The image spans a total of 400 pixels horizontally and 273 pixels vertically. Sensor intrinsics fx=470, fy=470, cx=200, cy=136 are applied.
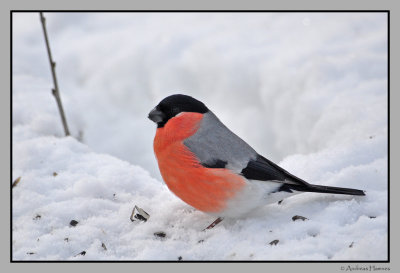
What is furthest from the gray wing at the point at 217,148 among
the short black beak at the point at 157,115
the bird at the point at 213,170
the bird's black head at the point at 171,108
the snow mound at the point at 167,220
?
the snow mound at the point at 167,220

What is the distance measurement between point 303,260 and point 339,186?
0.98 meters

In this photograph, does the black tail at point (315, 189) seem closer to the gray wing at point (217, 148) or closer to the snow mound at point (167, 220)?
the snow mound at point (167, 220)

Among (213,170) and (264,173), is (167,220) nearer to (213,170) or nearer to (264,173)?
(213,170)

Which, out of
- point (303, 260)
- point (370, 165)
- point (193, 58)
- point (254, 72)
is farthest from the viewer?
point (193, 58)

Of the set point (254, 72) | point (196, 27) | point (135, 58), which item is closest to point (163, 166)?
point (254, 72)

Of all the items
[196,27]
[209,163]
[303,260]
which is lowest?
[303,260]

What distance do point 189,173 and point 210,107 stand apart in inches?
113

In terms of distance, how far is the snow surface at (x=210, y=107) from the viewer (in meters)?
2.93

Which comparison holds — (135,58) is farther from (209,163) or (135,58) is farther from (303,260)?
(303,260)

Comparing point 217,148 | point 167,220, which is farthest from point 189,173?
point 167,220

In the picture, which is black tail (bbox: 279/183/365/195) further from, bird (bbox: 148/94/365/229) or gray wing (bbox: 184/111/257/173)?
gray wing (bbox: 184/111/257/173)

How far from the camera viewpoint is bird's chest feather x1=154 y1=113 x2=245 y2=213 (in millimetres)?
2998

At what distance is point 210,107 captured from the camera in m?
5.83

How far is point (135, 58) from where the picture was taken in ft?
20.6
